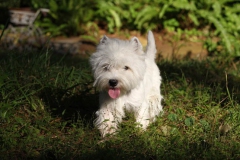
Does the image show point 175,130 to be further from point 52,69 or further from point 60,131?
point 52,69

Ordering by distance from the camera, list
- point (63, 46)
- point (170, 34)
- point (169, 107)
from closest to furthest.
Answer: point (169, 107), point (63, 46), point (170, 34)

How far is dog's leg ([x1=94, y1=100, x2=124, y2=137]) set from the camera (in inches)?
181

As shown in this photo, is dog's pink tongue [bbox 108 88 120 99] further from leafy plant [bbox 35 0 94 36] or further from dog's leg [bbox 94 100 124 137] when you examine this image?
leafy plant [bbox 35 0 94 36]

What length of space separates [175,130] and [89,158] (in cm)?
A: 117

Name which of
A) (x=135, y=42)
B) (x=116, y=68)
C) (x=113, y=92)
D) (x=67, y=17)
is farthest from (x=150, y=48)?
(x=67, y=17)

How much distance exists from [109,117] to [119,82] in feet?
1.77

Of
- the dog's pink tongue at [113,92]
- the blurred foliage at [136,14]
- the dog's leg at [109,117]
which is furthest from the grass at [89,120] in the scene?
the blurred foliage at [136,14]

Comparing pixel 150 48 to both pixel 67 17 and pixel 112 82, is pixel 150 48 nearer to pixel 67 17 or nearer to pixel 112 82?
pixel 112 82

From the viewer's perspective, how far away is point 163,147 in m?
4.28

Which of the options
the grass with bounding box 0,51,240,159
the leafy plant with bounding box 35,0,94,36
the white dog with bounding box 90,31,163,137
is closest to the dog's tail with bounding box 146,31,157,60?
the grass with bounding box 0,51,240,159

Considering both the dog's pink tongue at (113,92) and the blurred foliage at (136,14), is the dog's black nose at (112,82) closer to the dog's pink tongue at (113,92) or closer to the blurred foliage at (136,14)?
the dog's pink tongue at (113,92)

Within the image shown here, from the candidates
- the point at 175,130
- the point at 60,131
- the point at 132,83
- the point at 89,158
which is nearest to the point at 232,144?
the point at 175,130

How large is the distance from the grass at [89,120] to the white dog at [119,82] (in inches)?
6.0

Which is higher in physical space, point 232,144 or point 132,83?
point 132,83
